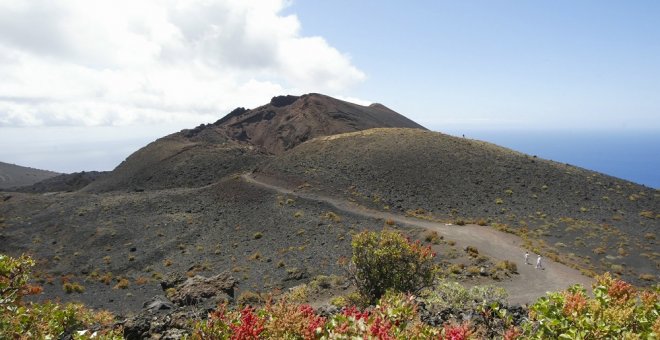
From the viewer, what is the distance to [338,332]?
5668 millimetres

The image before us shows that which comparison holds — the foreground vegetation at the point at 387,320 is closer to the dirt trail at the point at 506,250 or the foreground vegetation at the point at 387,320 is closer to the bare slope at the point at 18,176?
the dirt trail at the point at 506,250

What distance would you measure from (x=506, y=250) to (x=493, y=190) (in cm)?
1999

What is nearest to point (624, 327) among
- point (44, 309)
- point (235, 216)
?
point (44, 309)

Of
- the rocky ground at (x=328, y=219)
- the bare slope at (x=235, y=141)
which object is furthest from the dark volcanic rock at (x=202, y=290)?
the bare slope at (x=235, y=141)

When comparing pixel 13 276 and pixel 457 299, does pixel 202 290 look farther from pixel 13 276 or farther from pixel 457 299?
pixel 13 276

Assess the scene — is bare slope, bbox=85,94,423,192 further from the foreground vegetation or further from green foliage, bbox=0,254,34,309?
the foreground vegetation

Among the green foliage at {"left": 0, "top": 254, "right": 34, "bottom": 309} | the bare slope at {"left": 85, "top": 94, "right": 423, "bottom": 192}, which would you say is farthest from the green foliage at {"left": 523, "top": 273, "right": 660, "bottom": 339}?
the bare slope at {"left": 85, "top": 94, "right": 423, "bottom": 192}

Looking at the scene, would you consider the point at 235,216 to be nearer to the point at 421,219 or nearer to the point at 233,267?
the point at 233,267

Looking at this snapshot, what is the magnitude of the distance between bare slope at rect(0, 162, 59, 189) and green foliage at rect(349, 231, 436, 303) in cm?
14994

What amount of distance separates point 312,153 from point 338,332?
59.5 meters

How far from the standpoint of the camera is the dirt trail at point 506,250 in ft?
77.9

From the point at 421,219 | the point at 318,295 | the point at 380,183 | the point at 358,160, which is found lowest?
the point at 318,295

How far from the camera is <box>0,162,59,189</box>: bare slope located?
13200cm

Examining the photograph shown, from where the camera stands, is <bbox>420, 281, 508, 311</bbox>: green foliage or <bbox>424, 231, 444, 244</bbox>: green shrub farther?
<bbox>424, 231, 444, 244</bbox>: green shrub
